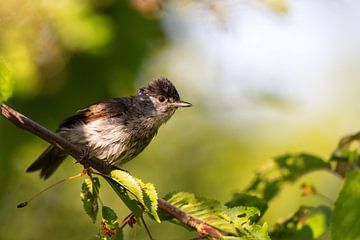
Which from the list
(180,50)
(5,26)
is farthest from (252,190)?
(180,50)

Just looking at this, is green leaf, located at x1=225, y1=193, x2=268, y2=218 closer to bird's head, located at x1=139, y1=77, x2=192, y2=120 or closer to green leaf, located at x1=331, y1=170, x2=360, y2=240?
green leaf, located at x1=331, y1=170, x2=360, y2=240

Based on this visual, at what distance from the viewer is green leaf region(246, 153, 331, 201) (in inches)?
156

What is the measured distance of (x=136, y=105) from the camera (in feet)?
17.7

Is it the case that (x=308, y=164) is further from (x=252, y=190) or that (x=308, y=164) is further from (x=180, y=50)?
(x=180, y=50)

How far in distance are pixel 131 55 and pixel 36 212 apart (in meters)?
2.24

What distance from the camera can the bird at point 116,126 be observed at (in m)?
5.07

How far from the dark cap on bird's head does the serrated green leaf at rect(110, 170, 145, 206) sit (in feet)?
8.87

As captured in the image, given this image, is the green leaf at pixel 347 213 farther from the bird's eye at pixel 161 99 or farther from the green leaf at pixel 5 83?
the bird's eye at pixel 161 99

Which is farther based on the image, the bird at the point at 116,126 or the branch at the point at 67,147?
the bird at the point at 116,126

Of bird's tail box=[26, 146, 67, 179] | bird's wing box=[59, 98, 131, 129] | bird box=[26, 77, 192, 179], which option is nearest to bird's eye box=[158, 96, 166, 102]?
bird box=[26, 77, 192, 179]

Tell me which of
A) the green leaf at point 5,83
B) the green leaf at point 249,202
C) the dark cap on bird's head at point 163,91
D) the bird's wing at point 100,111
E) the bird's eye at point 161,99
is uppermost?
the dark cap on bird's head at point 163,91

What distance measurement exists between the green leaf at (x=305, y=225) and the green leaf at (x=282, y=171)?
235mm

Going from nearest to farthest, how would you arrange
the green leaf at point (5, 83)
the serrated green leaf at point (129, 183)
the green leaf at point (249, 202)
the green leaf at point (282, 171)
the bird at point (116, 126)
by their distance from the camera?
the green leaf at point (5, 83), the serrated green leaf at point (129, 183), the green leaf at point (249, 202), the green leaf at point (282, 171), the bird at point (116, 126)

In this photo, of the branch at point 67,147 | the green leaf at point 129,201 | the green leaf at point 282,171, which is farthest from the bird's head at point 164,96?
the green leaf at point 129,201
